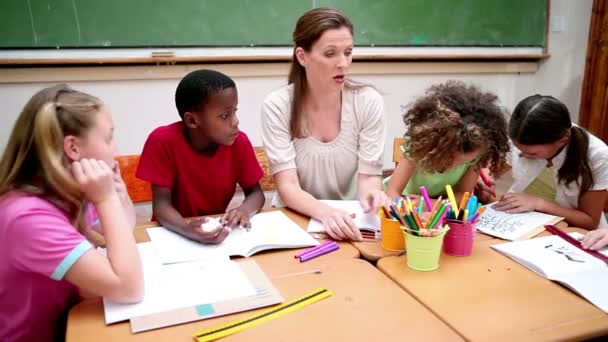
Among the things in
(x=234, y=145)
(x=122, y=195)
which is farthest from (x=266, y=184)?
(x=122, y=195)

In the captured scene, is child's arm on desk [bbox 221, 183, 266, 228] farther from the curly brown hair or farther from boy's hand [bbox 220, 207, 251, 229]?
the curly brown hair

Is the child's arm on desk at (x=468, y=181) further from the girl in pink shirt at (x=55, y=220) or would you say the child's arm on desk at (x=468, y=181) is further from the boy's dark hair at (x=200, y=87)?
the girl in pink shirt at (x=55, y=220)

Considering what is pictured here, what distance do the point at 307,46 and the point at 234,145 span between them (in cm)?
42

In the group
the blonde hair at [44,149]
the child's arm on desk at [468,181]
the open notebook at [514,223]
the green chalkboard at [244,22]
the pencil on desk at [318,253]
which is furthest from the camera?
the green chalkboard at [244,22]

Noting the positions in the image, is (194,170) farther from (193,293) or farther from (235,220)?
(193,293)

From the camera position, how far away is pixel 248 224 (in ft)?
4.41

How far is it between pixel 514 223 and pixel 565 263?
0.31 metres

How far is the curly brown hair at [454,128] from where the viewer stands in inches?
54.7

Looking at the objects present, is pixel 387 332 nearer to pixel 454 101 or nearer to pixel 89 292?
pixel 89 292

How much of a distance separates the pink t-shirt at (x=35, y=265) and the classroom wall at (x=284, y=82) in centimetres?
148

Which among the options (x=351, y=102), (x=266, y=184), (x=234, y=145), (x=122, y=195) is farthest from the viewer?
(x=266, y=184)

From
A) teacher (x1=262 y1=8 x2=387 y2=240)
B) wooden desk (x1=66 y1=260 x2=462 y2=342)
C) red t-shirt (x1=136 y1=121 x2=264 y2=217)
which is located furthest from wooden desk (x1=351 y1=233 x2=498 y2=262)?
red t-shirt (x1=136 y1=121 x2=264 y2=217)

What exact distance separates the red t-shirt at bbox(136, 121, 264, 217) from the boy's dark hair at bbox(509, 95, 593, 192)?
2.92 ft

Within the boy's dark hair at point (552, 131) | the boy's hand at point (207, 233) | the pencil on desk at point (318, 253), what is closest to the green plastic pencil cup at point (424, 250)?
the pencil on desk at point (318, 253)
